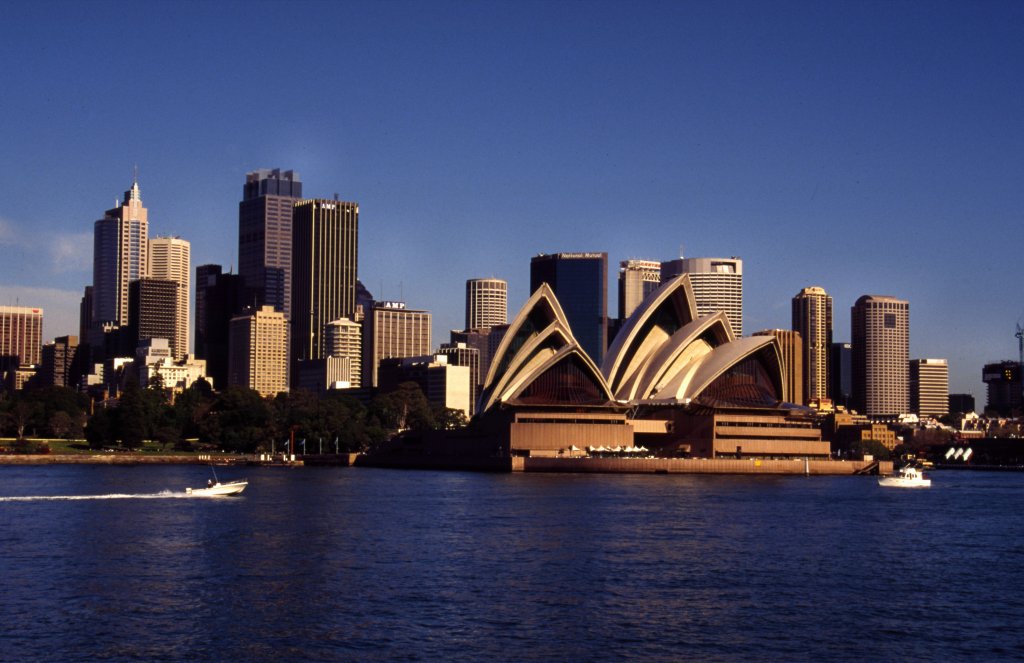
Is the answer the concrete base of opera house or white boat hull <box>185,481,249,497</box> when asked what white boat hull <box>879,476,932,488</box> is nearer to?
the concrete base of opera house

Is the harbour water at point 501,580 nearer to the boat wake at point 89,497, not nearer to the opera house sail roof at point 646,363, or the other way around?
the boat wake at point 89,497

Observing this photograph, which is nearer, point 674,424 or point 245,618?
point 245,618

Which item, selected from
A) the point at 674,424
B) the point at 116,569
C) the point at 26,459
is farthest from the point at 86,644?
the point at 26,459

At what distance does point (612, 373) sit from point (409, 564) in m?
93.6

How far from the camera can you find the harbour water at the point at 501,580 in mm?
34812

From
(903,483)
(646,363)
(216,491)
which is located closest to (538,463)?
(646,363)

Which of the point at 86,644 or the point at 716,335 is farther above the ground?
the point at 716,335

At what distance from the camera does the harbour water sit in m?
34.8

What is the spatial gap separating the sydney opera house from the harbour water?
52.5 m

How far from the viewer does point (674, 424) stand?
447 ft

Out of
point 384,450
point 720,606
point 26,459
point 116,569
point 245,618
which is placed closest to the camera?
point 245,618

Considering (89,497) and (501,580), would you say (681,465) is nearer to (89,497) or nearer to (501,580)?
(89,497)

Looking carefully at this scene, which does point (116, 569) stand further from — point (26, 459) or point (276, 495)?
point (26, 459)

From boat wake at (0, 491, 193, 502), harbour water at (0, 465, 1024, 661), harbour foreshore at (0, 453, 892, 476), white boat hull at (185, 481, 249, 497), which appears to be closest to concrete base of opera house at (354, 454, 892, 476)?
harbour foreshore at (0, 453, 892, 476)
